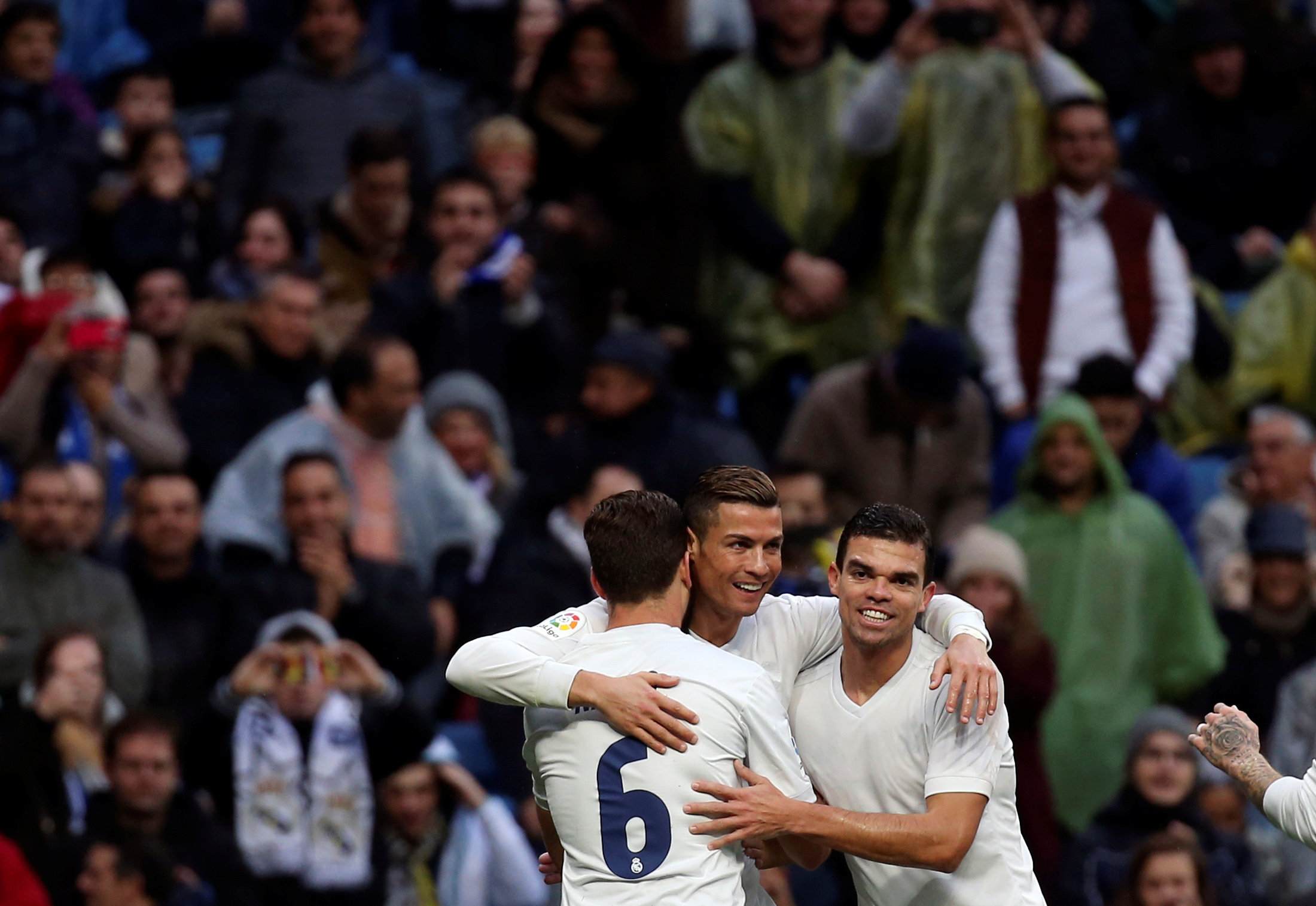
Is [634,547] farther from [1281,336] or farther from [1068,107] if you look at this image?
[1281,336]

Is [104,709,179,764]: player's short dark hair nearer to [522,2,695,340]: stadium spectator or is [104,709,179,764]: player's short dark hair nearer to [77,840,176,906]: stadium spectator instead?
[77,840,176,906]: stadium spectator

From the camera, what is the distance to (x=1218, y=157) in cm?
1216

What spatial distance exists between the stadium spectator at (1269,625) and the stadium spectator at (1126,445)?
0.45 metres

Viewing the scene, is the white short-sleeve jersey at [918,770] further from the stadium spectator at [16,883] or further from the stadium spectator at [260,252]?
the stadium spectator at [260,252]

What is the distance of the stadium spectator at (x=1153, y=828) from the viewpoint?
845cm

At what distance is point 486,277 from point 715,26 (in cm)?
231

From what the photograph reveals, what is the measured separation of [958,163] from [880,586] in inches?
223

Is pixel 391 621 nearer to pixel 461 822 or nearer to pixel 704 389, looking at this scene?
pixel 461 822

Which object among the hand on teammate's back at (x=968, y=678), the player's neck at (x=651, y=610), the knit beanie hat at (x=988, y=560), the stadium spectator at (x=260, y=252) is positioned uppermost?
the player's neck at (x=651, y=610)

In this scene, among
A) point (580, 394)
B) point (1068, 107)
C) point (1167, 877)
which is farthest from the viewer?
point (580, 394)

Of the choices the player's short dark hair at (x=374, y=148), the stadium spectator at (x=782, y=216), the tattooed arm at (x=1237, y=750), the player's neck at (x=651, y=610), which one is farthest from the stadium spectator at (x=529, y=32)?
the tattooed arm at (x=1237, y=750)

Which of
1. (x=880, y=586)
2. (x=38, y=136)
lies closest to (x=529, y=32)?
(x=38, y=136)

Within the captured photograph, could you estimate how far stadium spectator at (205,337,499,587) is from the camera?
9320mm

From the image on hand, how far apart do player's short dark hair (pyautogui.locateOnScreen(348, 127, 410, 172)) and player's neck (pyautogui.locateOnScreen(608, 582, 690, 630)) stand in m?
5.59
